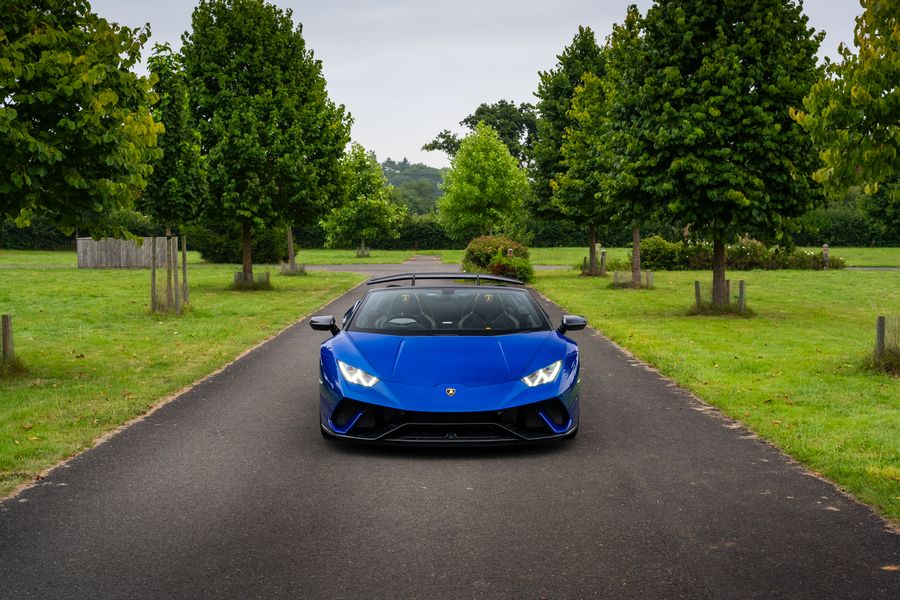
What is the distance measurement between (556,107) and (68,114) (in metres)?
29.0

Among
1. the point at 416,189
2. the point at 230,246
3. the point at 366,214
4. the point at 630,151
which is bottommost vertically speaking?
the point at 230,246

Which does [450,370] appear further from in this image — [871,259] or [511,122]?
[511,122]

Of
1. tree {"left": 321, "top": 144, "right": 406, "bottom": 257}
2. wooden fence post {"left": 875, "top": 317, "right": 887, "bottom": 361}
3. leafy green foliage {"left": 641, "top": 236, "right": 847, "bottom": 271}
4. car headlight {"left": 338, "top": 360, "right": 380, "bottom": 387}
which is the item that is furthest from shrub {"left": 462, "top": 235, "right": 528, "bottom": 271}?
car headlight {"left": 338, "top": 360, "right": 380, "bottom": 387}

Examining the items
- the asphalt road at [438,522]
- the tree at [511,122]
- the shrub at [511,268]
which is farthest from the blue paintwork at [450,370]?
the tree at [511,122]

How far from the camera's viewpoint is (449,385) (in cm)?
664

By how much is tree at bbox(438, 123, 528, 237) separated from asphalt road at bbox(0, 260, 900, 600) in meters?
45.7

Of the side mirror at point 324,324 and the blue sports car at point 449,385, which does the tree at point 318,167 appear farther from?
the blue sports car at point 449,385

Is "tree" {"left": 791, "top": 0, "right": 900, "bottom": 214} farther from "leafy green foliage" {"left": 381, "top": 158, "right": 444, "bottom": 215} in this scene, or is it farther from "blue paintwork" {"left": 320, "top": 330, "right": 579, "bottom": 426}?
"leafy green foliage" {"left": 381, "top": 158, "right": 444, "bottom": 215}

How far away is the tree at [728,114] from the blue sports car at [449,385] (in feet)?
37.0

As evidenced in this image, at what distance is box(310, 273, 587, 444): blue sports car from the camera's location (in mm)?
6566

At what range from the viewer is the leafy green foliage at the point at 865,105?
1072 cm

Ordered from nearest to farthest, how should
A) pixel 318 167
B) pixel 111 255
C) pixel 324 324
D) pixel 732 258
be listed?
pixel 324 324 < pixel 318 167 < pixel 732 258 < pixel 111 255

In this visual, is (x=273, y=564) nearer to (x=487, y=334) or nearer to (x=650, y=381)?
(x=487, y=334)

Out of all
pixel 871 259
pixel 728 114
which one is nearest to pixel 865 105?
pixel 728 114
